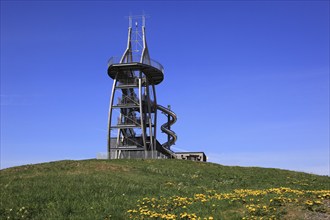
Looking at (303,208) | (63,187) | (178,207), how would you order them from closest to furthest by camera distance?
(303,208) < (178,207) < (63,187)

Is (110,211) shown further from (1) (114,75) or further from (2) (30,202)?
(1) (114,75)

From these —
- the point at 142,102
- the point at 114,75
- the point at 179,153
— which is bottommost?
the point at 179,153

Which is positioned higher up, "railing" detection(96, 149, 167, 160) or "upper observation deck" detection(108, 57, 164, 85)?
"upper observation deck" detection(108, 57, 164, 85)

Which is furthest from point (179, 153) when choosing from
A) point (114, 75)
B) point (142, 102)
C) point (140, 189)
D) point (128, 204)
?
point (128, 204)

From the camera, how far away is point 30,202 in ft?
51.0

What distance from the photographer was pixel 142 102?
64.8 metres

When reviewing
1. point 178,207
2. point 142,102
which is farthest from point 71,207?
point 142,102

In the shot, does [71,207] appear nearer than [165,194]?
Yes

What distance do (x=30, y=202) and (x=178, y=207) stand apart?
5603 mm

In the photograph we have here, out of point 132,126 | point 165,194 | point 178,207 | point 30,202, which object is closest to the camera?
point 178,207

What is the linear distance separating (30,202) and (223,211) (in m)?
7.17

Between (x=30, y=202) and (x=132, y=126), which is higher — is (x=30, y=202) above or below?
below

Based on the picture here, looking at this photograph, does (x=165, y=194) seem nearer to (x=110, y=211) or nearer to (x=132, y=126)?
(x=110, y=211)

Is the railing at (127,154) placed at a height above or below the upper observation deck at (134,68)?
below
